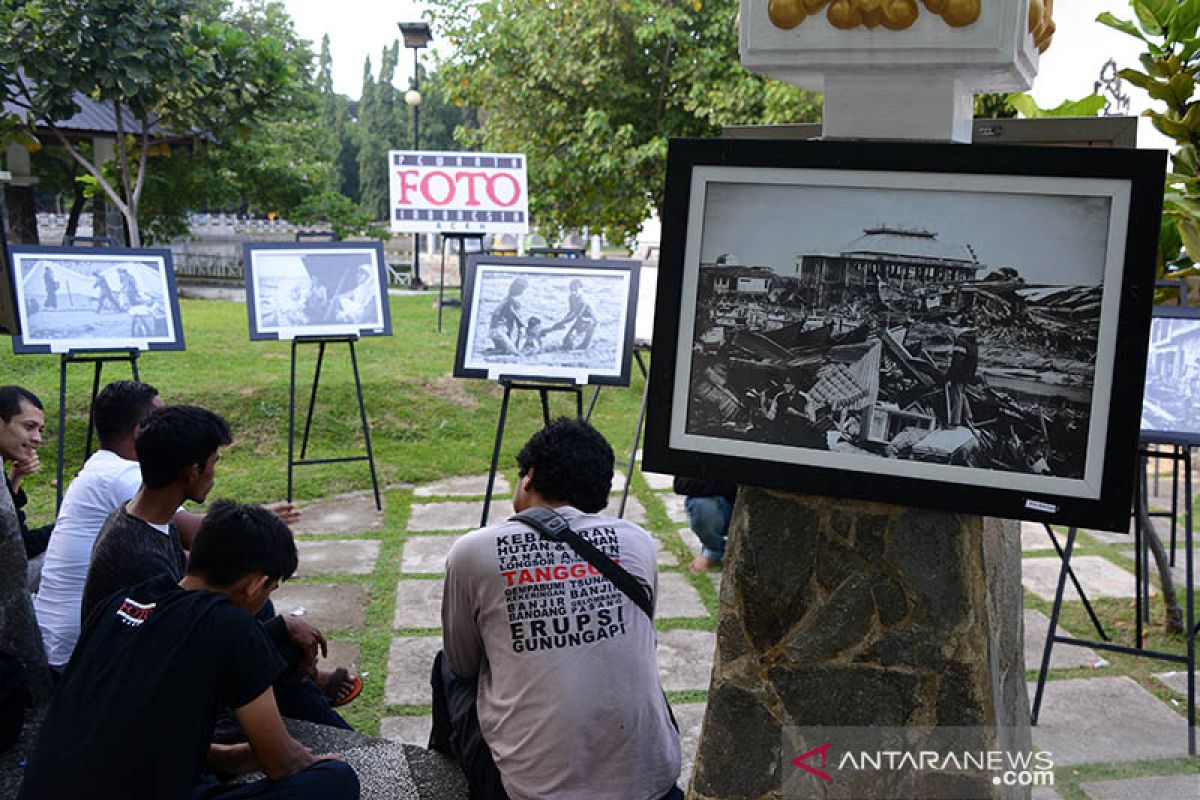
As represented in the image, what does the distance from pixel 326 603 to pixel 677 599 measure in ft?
5.75

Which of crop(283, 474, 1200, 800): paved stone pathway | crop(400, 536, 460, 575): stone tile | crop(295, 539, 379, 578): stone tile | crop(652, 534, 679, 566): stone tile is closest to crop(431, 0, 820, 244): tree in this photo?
crop(283, 474, 1200, 800): paved stone pathway

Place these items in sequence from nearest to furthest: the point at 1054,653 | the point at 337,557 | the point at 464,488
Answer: the point at 1054,653, the point at 337,557, the point at 464,488

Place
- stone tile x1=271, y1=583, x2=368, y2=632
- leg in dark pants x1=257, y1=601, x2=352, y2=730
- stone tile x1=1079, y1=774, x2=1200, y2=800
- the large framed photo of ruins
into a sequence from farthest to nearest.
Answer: stone tile x1=271, y1=583, x2=368, y2=632 < stone tile x1=1079, y1=774, x2=1200, y2=800 < leg in dark pants x1=257, y1=601, x2=352, y2=730 < the large framed photo of ruins

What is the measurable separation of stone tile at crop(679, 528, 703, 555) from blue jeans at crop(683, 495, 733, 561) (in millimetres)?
383

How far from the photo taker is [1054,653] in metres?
5.01

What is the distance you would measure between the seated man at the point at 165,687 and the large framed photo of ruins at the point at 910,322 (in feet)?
3.39

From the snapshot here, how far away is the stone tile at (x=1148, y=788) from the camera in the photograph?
146 inches

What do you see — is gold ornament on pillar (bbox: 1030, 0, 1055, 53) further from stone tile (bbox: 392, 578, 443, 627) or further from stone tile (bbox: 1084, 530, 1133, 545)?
stone tile (bbox: 1084, 530, 1133, 545)

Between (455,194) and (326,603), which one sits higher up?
(455,194)

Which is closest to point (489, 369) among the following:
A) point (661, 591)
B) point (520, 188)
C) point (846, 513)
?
point (661, 591)

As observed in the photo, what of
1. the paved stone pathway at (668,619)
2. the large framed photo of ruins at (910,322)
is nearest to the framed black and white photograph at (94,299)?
the paved stone pathway at (668,619)

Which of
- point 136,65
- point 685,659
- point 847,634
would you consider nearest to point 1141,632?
point 685,659

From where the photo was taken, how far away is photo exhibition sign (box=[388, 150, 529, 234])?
12.1 meters

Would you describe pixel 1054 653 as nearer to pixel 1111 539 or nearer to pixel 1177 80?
pixel 1111 539
